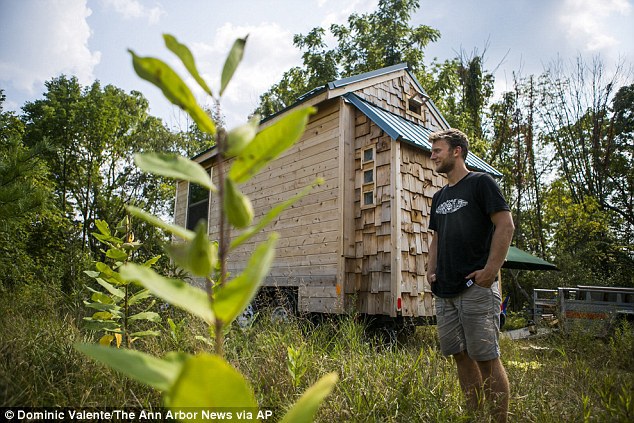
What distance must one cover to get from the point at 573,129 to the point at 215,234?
56.3 ft

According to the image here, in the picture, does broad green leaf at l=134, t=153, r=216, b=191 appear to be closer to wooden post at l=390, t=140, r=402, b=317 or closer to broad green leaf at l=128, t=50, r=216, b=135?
broad green leaf at l=128, t=50, r=216, b=135

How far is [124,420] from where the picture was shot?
1673 millimetres

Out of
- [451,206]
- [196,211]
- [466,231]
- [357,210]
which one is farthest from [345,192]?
[196,211]

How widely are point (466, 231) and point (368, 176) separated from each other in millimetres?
3913

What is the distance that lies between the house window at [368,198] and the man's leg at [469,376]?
391 cm

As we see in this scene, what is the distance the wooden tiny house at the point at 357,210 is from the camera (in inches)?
240

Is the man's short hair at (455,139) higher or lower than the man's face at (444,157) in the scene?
higher

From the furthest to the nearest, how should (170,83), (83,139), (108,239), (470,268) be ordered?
(83,139) → (470,268) → (108,239) → (170,83)

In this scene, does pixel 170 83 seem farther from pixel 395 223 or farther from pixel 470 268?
pixel 395 223

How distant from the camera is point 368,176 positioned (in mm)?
6605

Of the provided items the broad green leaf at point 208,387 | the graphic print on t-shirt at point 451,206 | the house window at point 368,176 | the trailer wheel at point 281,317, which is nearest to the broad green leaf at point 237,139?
the broad green leaf at point 208,387

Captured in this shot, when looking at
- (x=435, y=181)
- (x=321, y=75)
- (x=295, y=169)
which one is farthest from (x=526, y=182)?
(x=295, y=169)

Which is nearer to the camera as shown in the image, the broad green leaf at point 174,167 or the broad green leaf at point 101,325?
the broad green leaf at point 174,167

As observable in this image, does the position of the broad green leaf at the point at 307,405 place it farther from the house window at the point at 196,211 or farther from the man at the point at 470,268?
the house window at the point at 196,211
